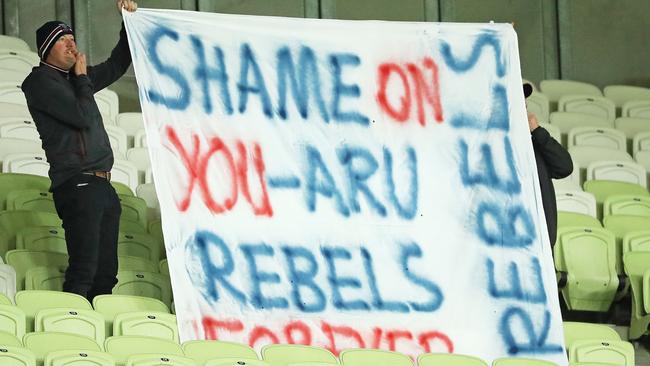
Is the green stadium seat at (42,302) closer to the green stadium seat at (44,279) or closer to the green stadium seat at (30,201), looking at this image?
the green stadium seat at (44,279)

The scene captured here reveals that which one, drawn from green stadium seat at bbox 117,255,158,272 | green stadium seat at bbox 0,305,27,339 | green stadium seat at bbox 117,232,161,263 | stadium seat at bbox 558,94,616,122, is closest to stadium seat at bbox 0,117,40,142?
green stadium seat at bbox 117,232,161,263

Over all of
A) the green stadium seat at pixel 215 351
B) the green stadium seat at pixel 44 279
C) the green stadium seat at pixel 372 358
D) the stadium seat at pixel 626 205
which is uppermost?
the green stadium seat at pixel 44 279

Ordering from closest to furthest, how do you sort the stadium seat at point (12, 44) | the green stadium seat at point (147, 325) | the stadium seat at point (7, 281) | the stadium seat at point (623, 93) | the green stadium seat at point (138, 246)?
the green stadium seat at point (147, 325)
the stadium seat at point (7, 281)
the green stadium seat at point (138, 246)
the stadium seat at point (12, 44)
the stadium seat at point (623, 93)

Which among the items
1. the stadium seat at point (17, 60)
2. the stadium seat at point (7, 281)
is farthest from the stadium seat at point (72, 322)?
the stadium seat at point (17, 60)

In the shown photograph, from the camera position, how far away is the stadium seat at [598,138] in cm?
1343

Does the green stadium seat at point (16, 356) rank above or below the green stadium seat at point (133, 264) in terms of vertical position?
above

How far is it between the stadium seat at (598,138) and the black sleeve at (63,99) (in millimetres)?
5134

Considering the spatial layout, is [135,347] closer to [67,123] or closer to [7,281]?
[7,281]

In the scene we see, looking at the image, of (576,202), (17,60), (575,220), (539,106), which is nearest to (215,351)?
(575,220)

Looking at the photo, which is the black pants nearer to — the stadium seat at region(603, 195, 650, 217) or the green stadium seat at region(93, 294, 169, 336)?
the green stadium seat at region(93, 294, 169, 336)

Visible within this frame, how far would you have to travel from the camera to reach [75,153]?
9.27 m

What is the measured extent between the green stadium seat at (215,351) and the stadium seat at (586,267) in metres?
3.03

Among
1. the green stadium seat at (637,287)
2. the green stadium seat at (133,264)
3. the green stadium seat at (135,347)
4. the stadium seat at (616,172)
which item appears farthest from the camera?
the stadium seat at (616,172)

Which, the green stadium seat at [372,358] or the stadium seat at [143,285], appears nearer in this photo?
the green stadium seat at [372,358]
